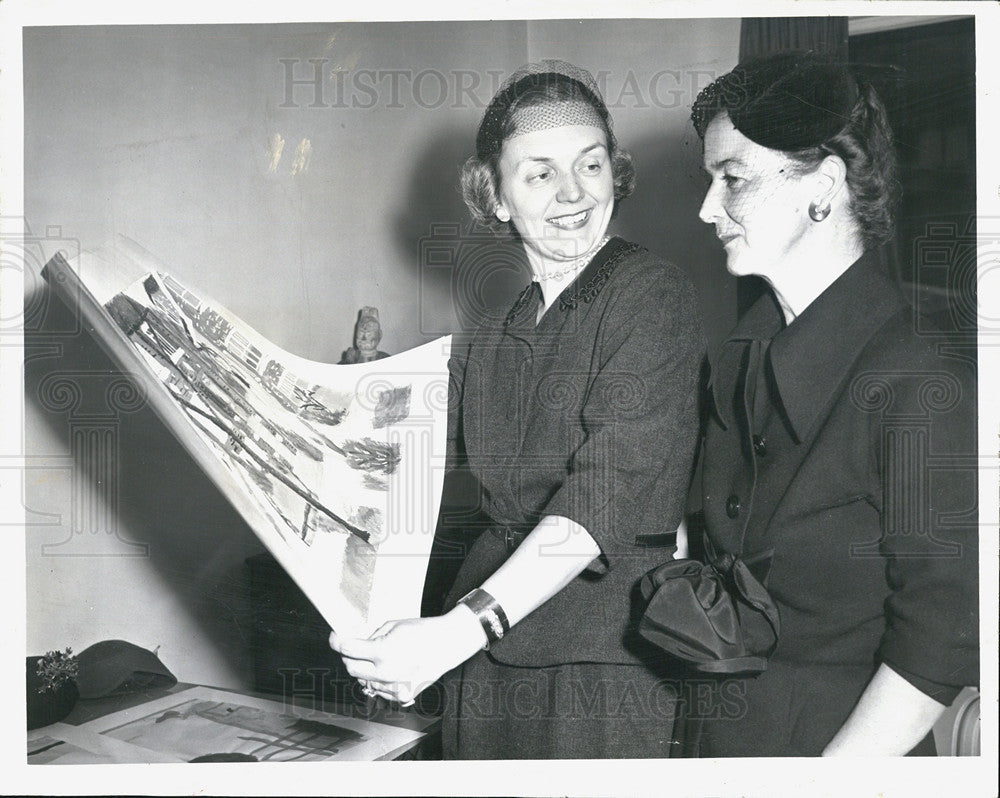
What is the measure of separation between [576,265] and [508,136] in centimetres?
28

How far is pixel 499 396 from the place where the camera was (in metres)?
1.86

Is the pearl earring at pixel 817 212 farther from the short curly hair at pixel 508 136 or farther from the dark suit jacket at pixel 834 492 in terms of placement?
the short curly hair at pixel 508 136

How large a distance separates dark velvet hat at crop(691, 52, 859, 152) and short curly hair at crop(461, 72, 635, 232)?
18 centimetres

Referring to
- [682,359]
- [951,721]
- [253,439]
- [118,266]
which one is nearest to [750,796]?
[951,721]

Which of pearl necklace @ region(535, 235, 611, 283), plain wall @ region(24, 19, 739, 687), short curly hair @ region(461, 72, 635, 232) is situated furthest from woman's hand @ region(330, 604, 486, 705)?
short curly hair @ region(461, 72, 635, 232)

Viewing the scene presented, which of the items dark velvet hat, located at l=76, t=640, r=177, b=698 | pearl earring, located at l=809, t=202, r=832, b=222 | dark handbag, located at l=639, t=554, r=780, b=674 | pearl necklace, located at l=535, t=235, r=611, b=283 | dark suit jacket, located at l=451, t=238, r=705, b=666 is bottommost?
dark velvet hat, located at l=76, t=640, r=177, b=698

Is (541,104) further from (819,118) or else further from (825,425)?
(825,425)

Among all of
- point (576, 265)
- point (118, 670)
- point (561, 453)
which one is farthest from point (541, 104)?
point (118, 670)

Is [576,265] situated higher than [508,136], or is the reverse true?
[508,136]

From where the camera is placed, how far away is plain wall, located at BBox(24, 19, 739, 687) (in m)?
1.88

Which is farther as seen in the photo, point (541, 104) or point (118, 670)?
point (118, 670)

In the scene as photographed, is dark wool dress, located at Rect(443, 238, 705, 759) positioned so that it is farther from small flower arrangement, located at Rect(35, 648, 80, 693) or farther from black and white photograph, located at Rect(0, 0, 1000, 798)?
small flower arrangement, located at Rect(35, 648, 80, 693)

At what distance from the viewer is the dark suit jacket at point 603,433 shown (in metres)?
1.79

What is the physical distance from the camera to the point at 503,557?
183cm
